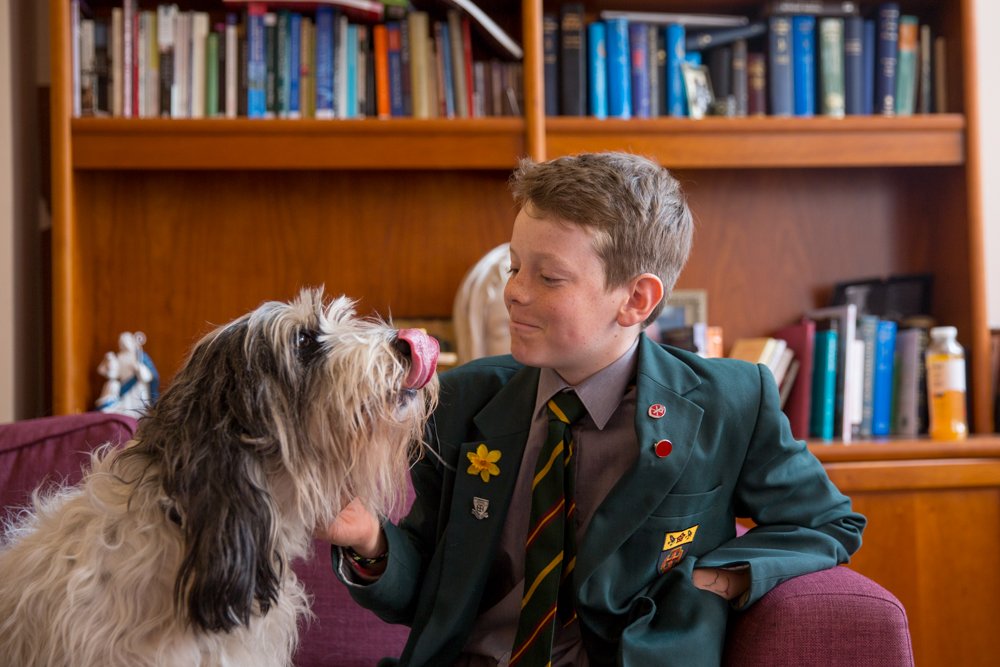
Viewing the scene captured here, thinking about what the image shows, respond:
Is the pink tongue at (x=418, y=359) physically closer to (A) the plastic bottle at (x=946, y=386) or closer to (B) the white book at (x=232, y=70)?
(B) the white book at (x=232, y=70)

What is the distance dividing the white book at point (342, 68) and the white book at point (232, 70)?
0.96ft

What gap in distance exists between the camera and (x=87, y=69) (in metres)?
2.13

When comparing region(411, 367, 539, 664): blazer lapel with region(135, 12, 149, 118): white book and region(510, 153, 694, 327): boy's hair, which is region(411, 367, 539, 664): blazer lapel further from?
region(135, 12, 149, 118): white book

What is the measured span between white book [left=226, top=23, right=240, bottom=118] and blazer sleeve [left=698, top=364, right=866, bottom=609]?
1.70 meters

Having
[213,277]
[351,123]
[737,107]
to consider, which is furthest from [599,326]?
[213,277]

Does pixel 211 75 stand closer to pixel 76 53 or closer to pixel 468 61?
pixel 76 53

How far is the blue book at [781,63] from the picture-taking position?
2.27 m

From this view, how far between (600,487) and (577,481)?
37mm

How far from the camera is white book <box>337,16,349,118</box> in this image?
217 cm

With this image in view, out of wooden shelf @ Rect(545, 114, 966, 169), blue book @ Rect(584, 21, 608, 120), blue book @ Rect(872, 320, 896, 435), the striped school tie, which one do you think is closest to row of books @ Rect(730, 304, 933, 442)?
blue book @ Rect(872, 320, 896, 435)

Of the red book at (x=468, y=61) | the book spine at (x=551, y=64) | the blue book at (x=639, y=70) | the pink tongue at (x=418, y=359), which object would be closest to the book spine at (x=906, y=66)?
the blue book at (x=639, y=70)

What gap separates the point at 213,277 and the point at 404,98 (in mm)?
843

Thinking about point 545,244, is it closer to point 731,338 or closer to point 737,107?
point 737,107

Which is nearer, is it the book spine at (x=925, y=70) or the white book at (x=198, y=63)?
the white book at (x=198, y=63)
